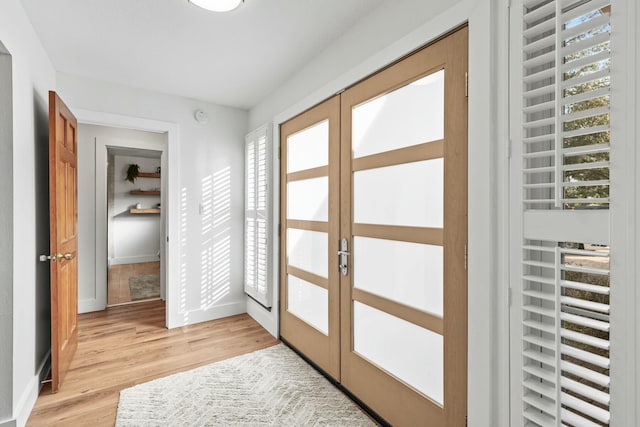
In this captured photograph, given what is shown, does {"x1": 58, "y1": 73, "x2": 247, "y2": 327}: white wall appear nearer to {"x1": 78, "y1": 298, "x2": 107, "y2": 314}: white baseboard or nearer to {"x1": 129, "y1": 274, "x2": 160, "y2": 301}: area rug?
{"x1": 78, "y1": 298, "x2": 107, "y2": 314}: white baseboard

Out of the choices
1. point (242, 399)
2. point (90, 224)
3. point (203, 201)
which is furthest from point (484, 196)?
point (90, 224)

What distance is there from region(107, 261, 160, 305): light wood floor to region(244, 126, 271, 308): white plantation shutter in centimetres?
205

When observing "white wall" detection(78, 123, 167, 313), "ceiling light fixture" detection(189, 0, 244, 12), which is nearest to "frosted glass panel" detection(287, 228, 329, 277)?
"ceiling light fixture" detection(189, 0, 244, 12)

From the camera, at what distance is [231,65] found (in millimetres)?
2746

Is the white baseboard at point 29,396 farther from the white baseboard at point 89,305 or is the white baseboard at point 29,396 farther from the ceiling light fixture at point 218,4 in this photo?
the ceiling light fixture at point 218,4

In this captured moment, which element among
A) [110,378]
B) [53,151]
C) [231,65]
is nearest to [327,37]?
[231,65]

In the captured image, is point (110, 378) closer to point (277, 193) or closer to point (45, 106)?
point (277, 193)

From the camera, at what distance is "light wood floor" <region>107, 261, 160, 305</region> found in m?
4.53

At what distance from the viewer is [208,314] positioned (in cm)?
371

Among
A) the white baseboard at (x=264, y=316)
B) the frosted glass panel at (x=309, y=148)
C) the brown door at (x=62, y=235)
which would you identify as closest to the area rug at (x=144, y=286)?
the white baseboard at (x=264, y=316)

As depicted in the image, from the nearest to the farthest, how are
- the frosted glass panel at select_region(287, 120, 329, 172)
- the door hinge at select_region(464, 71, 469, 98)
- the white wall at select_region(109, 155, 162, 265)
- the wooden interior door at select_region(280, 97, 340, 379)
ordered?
the door hinge at select_region(464, 71, 469, 98) < the wooden interior door at select_region(280, 97, 340, 379) < the frosted glass panel at select_region(287, 120, 329, 172) < the white wall at select_region(109, 155, 162, 265)

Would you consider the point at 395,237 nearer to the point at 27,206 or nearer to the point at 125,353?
the point at 27,206

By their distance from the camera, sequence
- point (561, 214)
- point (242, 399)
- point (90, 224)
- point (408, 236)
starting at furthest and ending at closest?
point (90, 224)
point (242, 399)
point (408, 236)
point (561, 214)

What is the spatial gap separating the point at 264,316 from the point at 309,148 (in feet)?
6.14
